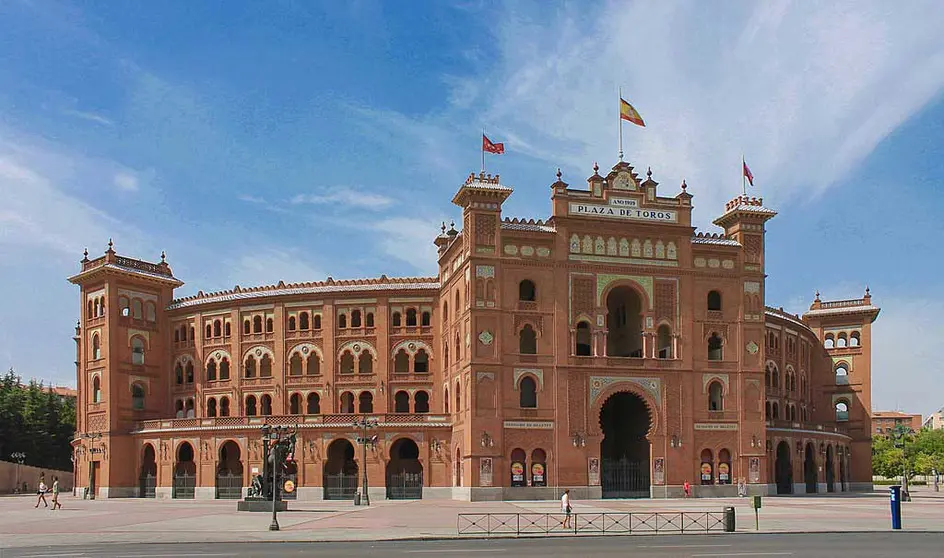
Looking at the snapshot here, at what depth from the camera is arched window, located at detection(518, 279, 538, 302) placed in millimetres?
71125

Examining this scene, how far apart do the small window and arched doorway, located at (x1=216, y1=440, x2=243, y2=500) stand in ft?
118

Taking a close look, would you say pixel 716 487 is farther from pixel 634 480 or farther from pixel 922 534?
pixel 922 534

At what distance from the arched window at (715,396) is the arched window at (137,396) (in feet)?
151

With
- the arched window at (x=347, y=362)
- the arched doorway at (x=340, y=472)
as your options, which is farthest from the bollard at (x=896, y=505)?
the arched window at (x=347, y=362)

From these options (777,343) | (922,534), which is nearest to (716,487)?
(777,343)

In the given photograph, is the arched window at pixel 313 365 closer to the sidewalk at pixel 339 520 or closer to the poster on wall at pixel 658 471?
the sidewalk at pixel 339 520

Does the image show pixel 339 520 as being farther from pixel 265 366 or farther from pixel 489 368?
pixel 265 366

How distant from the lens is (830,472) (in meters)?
89.1

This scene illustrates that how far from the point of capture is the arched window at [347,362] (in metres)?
83.6

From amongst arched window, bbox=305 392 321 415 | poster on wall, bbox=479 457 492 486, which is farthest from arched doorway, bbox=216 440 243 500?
poster on wall, bbox=479 457 492 486

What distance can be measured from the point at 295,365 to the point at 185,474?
11884mm

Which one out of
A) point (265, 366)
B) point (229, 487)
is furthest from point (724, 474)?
point (265, 366)

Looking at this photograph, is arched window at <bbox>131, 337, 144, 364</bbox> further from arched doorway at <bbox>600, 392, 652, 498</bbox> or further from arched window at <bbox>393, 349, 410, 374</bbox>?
arched doorway at <bbox>600, 392, 652, 498</bbox>

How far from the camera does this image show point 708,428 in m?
72.9
